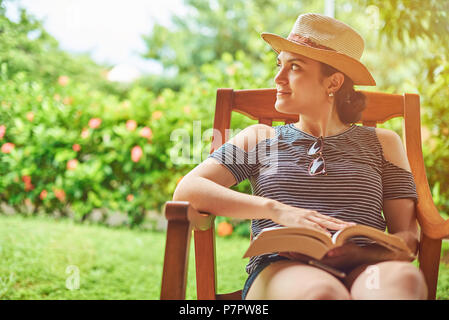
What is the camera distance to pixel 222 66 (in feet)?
25.3

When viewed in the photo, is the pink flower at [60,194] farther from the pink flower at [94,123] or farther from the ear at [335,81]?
the ear at [335,81]

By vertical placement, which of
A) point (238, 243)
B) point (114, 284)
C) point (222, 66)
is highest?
point (222, 66)

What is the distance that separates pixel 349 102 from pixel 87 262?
1.67m

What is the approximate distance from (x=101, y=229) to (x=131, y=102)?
93 cm

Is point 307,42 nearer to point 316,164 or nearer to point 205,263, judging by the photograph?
point 316,164

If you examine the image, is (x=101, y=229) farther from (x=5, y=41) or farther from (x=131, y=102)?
(x=5, y=41)

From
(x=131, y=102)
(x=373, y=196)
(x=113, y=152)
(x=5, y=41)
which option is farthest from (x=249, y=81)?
(x=373, y=196)

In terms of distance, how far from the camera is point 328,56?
1.12 meters

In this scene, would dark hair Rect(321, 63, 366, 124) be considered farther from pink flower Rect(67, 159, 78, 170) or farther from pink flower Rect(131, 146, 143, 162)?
pink flower Rect(67, 159, 78, 170)

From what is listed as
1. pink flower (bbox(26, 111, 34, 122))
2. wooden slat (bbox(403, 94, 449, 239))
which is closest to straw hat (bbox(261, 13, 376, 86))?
wooden slat (bbox(403, 94, 449, 239))

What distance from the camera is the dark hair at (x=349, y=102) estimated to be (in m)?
1.23

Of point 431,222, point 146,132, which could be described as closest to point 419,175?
point 431,222

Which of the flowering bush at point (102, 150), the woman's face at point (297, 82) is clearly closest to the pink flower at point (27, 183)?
the flowering bush at point (102, 150)
